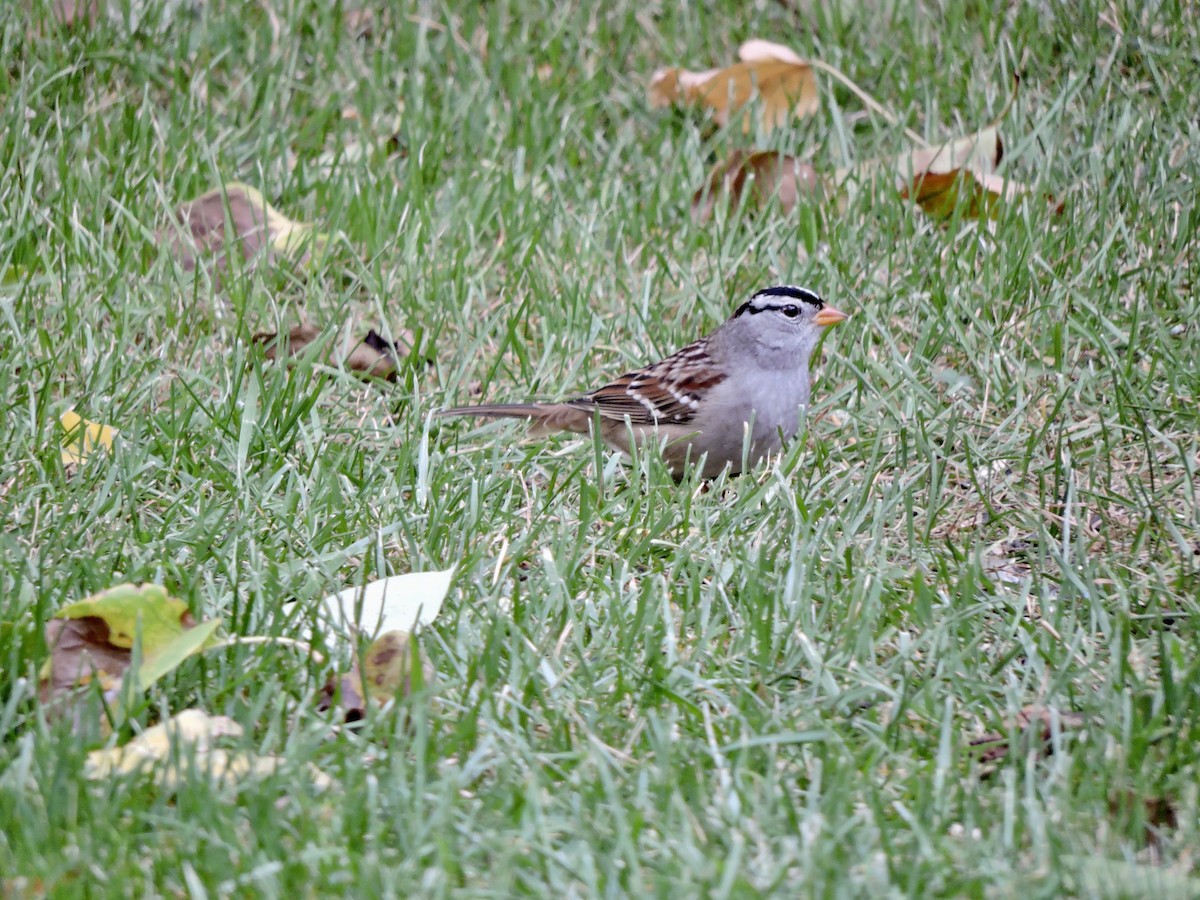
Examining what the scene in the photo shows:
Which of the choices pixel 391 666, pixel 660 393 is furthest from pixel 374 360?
pixel 391 666

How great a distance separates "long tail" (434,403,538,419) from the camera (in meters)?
3.95

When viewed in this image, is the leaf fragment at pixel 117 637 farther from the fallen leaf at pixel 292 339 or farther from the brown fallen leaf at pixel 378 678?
the fallen leaf at pixel 292 339

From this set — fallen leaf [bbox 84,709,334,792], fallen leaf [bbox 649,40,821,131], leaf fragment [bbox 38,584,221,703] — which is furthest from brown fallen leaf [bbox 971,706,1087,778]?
fallen leaf [bbox 649,40,821,131]

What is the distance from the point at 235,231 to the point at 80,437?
1.37 m

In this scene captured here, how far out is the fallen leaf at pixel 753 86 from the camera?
553 centimetres

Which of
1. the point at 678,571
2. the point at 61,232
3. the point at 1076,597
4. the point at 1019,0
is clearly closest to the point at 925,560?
the point at 1076,597

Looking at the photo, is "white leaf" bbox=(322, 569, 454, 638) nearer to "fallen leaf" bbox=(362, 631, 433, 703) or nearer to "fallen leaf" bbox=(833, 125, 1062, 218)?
"fallen leaf" bbox=(362, 631, 433, 703)

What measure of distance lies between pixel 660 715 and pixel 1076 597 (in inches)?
39.3

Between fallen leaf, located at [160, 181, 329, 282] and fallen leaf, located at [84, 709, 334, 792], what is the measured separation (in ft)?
7.50

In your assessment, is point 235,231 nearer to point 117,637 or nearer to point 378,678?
point 117,637

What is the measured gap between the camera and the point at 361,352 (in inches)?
171

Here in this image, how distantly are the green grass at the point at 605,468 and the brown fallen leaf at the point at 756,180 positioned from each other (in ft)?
0.64

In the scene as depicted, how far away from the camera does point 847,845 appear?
7.49 feet

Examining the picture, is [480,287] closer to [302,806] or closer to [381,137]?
[381,137]
